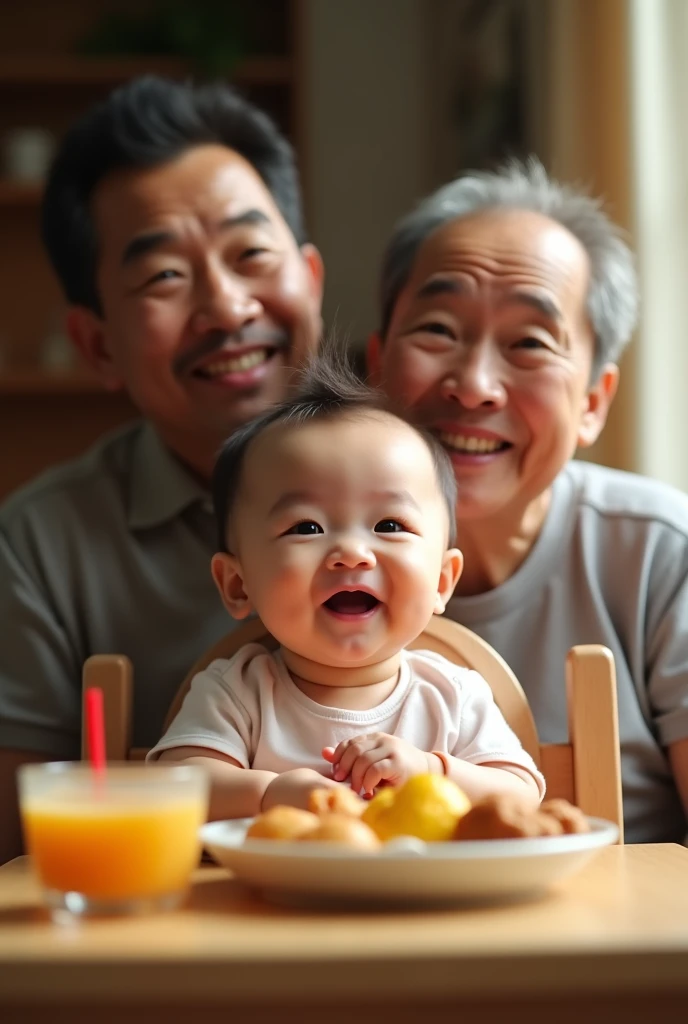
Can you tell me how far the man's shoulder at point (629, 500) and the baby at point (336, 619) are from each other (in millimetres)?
434

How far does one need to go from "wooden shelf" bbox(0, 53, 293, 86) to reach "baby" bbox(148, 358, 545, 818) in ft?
10.7

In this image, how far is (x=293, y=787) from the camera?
1.11 meters

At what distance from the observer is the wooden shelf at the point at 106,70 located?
420 centimetres

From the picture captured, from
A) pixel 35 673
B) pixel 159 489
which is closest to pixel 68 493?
pixel 159 489

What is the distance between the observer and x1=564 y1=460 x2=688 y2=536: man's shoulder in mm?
1666

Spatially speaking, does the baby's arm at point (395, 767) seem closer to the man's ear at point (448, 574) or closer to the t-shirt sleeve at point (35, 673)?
the man's ear at point (448, 574)

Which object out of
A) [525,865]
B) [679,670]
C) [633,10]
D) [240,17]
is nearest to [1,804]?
[679,670]

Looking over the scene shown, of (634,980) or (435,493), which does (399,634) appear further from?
(634,980)

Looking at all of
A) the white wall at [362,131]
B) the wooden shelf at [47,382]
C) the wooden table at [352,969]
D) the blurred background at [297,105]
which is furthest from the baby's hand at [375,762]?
the white wall at [362,131]

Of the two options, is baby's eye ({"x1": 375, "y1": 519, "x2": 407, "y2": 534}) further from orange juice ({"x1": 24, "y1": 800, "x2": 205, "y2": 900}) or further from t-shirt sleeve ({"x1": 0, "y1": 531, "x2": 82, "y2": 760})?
t-shirt sleeve ({"x1": 0, "y1": 531, "x2": 82, "y2": 760})

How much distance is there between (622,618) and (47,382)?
2944 millimetres

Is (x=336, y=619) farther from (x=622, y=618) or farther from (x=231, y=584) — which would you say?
(x=622, y=618)

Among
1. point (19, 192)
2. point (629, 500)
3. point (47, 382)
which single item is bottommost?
point (629, 500)

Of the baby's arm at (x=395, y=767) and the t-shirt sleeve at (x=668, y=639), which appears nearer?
the baby's arm at (x=395, y=767)
